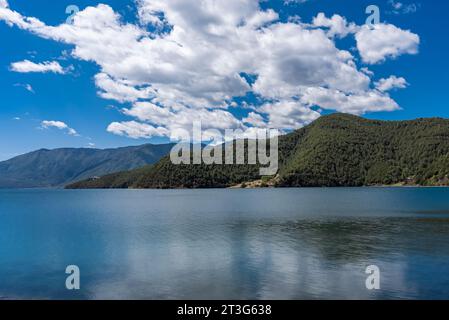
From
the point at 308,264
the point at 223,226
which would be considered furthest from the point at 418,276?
the point at 223,226

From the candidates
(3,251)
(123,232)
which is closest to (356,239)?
(123,232)

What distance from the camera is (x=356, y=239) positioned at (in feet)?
180

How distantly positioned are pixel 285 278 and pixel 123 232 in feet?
138

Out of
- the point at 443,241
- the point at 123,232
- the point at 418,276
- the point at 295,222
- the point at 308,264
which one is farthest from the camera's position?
the point at 295,222

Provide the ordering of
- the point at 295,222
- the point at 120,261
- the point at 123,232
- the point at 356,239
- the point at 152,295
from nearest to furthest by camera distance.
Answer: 1. the point at 152,295
2. the point at 120,261
3. the point at 356,239
4. the point at 123,232
5. the point at 295,222

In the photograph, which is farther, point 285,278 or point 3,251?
point 3,251

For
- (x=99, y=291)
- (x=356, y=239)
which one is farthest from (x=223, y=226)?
(x=99, y=291)

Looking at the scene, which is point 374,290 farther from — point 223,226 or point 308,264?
point 223,226
